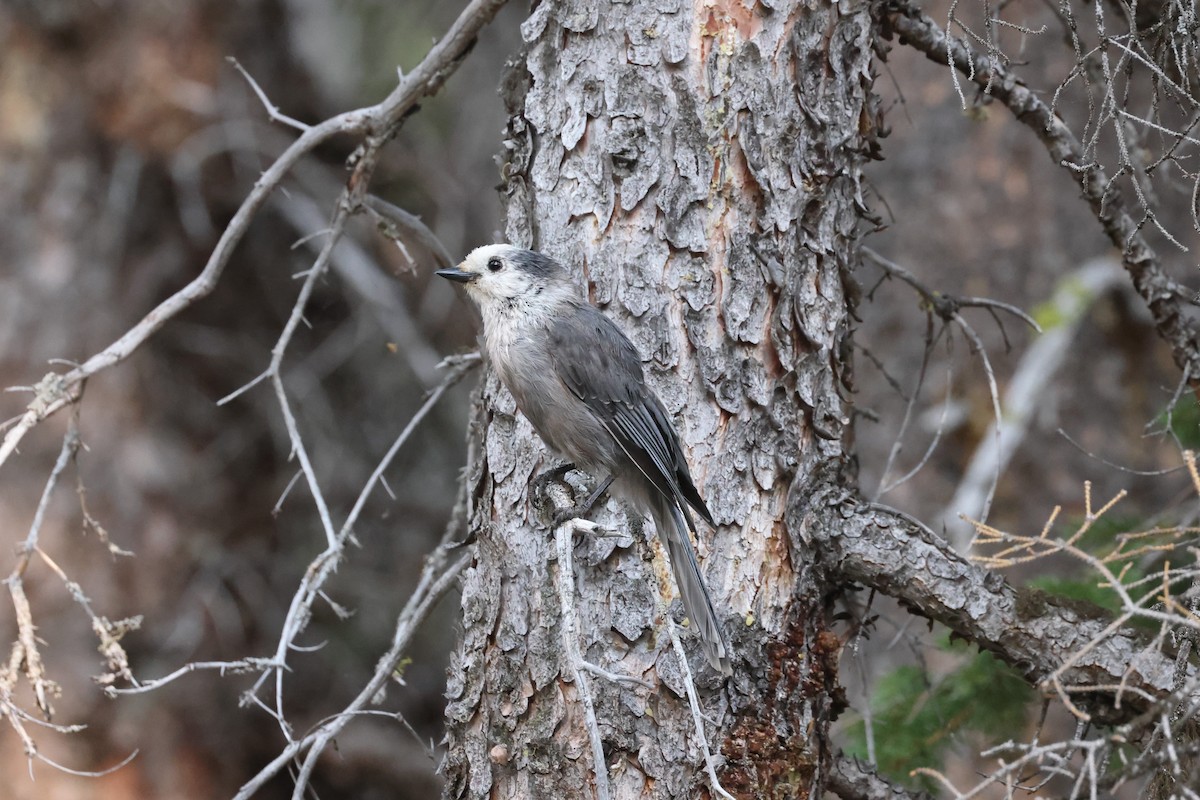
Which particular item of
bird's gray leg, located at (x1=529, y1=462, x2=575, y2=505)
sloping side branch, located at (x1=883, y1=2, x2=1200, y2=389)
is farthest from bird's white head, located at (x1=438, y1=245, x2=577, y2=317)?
sloping side branch, located at (x1=883, y1=2, x2=1200, y2=389)

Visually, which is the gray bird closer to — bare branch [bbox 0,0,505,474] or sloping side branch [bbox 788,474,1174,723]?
sloping side branch [bbox 788,474,1174,723]

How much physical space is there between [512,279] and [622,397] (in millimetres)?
496

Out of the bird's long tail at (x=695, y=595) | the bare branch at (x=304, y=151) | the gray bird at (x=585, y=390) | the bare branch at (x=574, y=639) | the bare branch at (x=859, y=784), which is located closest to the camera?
the bare branch at (x=574, y=639)

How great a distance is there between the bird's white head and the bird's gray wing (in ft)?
0.29

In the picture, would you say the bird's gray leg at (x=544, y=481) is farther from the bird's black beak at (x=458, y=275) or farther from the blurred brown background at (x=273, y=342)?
the blurred brown background at (x=273, y=342)

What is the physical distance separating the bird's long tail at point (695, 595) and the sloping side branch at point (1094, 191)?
1540 millimetres

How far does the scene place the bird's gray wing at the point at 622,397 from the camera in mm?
2824

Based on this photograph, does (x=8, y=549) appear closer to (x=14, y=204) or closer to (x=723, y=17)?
(x=14, y=204)

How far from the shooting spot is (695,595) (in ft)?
8.86

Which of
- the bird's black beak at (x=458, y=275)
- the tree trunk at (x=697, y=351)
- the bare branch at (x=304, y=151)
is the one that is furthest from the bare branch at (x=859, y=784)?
the bare branch at (x=304, y=151)

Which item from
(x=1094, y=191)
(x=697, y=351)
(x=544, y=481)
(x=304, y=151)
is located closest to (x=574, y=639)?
(x=544, y=481)

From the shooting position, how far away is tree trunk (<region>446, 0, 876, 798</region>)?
278 cm

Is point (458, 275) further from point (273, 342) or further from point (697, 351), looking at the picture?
point (273, 342)

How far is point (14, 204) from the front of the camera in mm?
5301
